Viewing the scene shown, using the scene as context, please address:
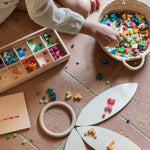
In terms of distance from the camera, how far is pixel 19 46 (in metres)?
1.12

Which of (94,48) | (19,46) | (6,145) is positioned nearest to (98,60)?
(94,48)

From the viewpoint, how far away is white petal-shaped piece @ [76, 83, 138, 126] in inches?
41.9

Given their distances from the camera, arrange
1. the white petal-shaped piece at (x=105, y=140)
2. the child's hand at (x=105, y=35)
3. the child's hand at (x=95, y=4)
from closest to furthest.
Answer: the child's hand at (x=105, y=35) → the white petal-shaped piece at (x=105, y=140) → the child's hand at (x=95, y=4)

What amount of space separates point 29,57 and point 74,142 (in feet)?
1.50

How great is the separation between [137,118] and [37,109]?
489 mm

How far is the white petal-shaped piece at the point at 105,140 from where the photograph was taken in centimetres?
103

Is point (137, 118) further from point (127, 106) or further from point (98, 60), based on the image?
point (98, 60)

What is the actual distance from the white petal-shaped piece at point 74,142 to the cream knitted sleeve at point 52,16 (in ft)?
1.59

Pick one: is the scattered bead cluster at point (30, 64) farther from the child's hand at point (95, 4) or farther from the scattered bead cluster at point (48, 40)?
the child's hand at point (95, 4)

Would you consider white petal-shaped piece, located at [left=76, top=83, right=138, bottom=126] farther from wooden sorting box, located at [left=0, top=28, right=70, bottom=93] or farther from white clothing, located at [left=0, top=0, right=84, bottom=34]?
white clothing, located at [left=0, top=0, right=84, bottom=34]

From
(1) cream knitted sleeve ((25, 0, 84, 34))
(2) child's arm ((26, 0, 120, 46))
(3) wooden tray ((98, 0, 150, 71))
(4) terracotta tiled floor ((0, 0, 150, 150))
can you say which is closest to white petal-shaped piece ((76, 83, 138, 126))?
(4) terracotta tiled floor ((0, 0, 150, 150))

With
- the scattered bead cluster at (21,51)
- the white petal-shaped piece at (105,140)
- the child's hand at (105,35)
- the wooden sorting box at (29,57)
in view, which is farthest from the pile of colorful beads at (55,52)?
the white petal-shaped piece at (105,140)

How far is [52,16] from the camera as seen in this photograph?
30.9 inches

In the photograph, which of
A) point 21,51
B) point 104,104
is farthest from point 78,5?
point 104,104
